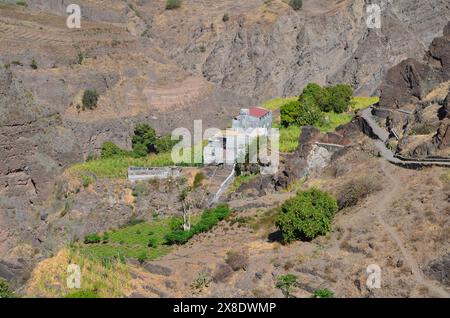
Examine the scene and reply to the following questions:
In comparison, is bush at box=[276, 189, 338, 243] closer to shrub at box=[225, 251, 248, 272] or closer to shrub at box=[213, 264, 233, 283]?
shrub at box=[225, 251, 248, 272]

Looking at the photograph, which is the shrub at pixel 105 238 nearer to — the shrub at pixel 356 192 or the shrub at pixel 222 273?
the shrub at pixel 222 273

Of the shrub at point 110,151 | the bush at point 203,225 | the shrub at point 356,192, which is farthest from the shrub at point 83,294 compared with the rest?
the shrub at point 110,151

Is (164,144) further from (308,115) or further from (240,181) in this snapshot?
(240,181)

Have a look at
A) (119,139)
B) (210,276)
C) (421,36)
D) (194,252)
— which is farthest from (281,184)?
(421,36)

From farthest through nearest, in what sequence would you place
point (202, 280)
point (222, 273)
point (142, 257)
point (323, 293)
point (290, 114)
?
point (290, 114)
point (142, 257)
point (222, 273)
point (202, 280)
point (323, 293)

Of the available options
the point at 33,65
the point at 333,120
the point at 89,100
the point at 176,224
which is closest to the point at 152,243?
the point at 176,224

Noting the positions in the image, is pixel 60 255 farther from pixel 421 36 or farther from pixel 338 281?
pixel 421 36
